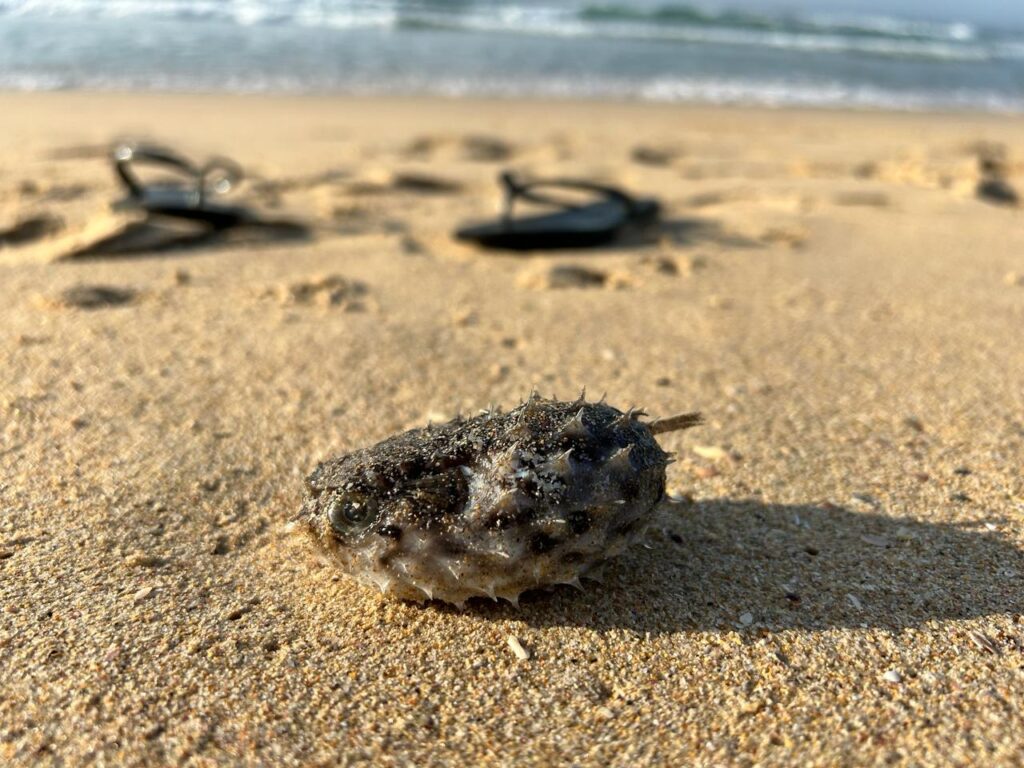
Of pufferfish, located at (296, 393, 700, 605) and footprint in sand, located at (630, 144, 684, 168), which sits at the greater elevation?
pufferfish, located at (296, 393, 700, 605)

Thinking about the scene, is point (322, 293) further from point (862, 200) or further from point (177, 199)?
point (862, 200)

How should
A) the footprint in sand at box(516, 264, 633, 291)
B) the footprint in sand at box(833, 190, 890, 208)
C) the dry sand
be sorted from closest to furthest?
the dry sand, the footprint in sand at box(516, 264, 633, 291), the footprint in sand at box(833, 190, 890, 208)

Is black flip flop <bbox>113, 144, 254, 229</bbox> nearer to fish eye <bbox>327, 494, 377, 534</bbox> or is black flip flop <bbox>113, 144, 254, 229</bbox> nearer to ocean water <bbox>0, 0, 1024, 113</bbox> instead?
fish eye <bbox>327, 494, 377, 534</bbox>

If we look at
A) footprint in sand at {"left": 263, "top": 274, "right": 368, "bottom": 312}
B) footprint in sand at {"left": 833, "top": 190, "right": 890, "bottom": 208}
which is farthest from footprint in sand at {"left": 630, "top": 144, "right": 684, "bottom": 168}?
footprint in sand at {"left": 263, "top": 274, "right": 368, "bottom": 312}

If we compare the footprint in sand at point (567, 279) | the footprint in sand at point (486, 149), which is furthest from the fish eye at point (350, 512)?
the footprint in sand at point (486, 149)

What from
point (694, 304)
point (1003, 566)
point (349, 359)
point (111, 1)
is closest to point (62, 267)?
point (349, 359)

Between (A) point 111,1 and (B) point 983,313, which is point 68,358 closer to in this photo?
(B) point 983,313

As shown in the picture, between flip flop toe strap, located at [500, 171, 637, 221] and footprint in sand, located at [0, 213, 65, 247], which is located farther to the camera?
flip flop toe strap, located at [500, 171, 637, 221]
